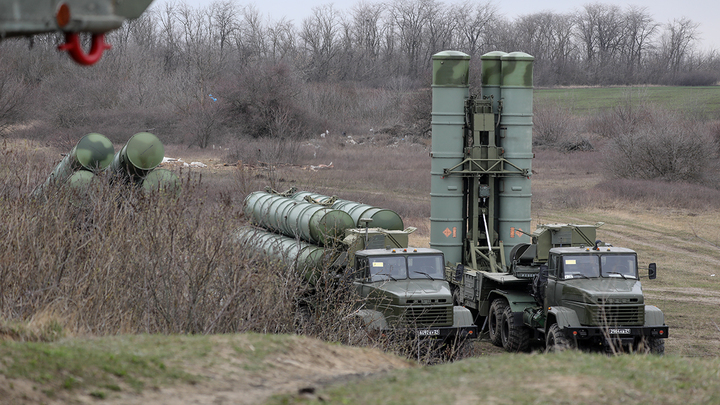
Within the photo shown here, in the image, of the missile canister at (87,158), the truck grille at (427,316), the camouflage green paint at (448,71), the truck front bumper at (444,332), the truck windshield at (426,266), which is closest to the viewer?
the truck front bumper at (444,332)

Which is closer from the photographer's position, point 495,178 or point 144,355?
point 144,355

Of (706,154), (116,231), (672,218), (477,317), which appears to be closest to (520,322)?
(477,317)

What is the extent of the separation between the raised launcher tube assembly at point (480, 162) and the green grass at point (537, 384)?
9412mm

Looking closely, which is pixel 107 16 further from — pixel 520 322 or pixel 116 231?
pixel 520 322

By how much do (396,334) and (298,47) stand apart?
76077 mm

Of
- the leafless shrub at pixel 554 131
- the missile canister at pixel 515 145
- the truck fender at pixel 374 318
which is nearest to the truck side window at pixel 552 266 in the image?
the truck fender at pixel 374 318

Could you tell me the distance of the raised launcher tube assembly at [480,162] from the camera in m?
16.1

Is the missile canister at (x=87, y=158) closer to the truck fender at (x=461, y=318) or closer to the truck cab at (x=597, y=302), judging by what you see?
the truck fender at (x=461, y=318)

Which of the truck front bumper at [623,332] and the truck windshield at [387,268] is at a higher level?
the truck windshield at [387,268]

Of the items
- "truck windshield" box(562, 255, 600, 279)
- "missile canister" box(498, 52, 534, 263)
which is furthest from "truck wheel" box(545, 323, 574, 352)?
"missile canister" box(498, 52, 534, 263)

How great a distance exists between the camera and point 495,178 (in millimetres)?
16438

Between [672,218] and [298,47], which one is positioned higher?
[298,47]

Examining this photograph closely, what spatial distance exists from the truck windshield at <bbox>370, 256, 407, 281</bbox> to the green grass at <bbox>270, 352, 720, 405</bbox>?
5.36 metres

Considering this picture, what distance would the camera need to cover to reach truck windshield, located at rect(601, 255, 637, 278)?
12070 mm
